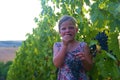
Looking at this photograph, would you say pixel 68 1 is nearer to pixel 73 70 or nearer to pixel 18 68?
pixel 73 70

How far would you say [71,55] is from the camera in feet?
8.45

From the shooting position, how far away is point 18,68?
6.27 m

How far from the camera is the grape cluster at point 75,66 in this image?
2.54 m

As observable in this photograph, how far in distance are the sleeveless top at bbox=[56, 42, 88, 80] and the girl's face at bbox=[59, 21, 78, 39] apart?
0.39 ft

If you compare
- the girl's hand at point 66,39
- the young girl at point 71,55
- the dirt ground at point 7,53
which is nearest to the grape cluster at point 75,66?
the young girl at point 71,55

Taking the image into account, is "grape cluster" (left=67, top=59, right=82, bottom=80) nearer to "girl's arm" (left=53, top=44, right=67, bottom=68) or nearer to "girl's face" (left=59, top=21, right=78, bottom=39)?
"girl's arm" (left=53, top=44, right=67, bottom=68)

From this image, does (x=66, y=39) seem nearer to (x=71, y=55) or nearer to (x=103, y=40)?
(x=71, y=55)

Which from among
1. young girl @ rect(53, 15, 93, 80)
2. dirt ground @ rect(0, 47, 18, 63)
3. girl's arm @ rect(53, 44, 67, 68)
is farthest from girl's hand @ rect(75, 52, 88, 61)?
dirt ground @ rect(0, 47, 18, 63)

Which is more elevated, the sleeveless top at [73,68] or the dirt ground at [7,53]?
the sleeveless top at [73,68]

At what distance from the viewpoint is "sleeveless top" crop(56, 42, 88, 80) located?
8.35ft

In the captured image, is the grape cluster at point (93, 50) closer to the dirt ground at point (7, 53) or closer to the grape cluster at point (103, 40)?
the grape cluster at point (103, 40)

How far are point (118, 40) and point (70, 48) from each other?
561 millimetres

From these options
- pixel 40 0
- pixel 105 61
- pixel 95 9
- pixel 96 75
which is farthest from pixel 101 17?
pixel 40 0

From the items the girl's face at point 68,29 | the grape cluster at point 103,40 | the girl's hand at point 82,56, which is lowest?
the girl's hand at point 82,56
